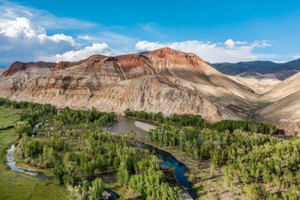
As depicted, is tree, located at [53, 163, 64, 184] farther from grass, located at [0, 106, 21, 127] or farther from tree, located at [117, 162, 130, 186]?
grass, located at [0, 106, 21, 127]

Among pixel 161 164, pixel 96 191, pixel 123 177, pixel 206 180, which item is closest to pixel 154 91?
pixel 161 164

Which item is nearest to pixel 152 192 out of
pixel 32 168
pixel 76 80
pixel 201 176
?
pixel 201 176

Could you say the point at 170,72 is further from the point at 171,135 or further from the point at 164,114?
the point at 171,135

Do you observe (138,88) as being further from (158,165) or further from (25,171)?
(25,171)

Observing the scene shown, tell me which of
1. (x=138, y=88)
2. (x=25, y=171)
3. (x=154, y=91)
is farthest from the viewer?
(x=138, y=88)

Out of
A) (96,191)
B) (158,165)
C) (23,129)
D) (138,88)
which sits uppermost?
(138,88)

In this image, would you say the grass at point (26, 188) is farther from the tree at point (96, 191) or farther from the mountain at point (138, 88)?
the mountain at point (138, 88)

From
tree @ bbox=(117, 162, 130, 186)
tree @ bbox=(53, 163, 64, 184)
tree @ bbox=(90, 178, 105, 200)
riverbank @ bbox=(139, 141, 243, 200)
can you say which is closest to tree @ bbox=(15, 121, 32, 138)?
tree @ bbox=(53, 163, 64, 184)

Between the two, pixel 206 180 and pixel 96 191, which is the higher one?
pixel 96 191
